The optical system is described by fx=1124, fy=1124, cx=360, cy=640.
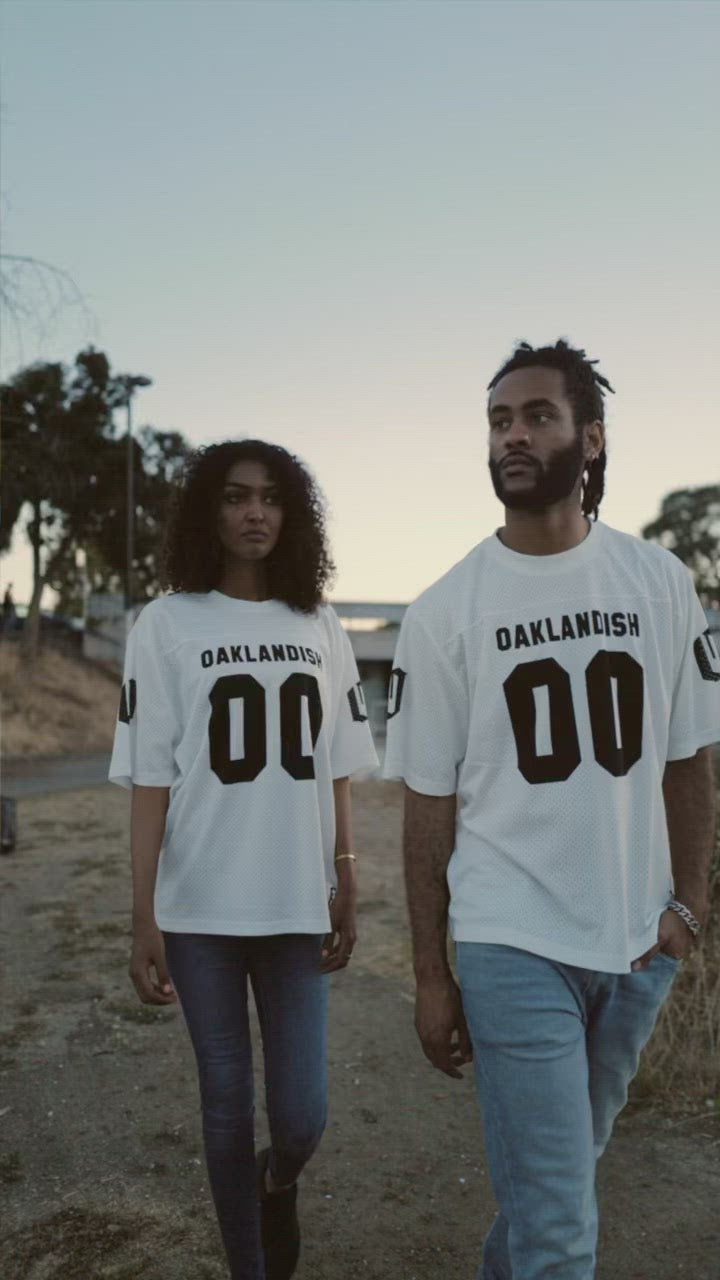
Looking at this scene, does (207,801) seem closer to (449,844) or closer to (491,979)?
(449,844)

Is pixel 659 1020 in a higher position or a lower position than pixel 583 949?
lower

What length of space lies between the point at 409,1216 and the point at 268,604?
79.3 inches

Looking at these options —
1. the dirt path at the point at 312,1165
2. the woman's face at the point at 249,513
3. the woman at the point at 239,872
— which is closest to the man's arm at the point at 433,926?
the woman at the point at 239,872

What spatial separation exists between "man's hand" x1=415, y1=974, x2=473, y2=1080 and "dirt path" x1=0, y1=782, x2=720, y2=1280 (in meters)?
1.29

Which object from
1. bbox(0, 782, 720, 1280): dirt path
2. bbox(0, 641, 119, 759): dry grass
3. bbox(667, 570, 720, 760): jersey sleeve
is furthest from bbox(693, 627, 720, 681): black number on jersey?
bbox(0, 641, 119, 759): dry grass

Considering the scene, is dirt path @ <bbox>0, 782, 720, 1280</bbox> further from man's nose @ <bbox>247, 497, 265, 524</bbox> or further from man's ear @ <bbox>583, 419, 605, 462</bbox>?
man's ear @ <bbox>583, 419, 605, 462</bbox>

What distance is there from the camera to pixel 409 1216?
3543 mm

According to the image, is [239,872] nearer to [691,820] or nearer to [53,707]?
[691,820]

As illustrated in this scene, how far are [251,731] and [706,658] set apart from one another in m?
1.11

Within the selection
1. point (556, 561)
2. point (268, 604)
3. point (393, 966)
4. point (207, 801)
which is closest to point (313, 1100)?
point (207, 801)

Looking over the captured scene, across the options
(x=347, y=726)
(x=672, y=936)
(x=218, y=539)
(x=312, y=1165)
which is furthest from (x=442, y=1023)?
(x=312, y=1165)

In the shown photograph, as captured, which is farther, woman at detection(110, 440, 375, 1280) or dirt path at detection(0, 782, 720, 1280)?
dirt path at detection(0, 782, 720, 1280)

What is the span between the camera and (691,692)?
241cm

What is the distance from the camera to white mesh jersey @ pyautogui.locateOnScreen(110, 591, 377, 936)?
2789mm
